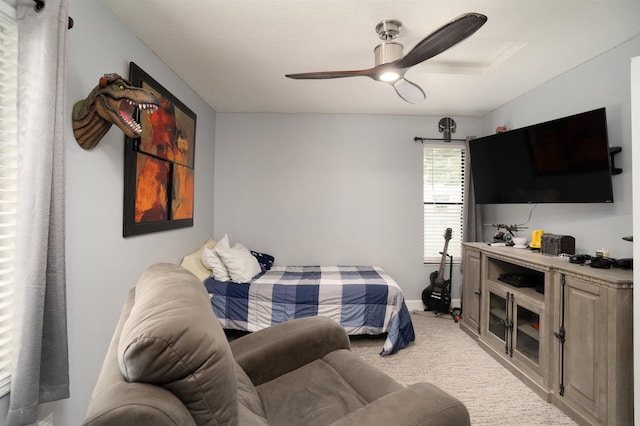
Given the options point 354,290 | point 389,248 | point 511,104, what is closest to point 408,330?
point 354,290

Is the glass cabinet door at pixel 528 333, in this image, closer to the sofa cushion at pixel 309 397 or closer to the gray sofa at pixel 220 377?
the gray sofa at pixel 220 377

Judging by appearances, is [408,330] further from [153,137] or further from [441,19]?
A: [153,137]

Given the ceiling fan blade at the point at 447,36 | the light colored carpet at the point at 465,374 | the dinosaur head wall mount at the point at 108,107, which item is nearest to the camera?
the ceiling fan blade at the point at 447,36

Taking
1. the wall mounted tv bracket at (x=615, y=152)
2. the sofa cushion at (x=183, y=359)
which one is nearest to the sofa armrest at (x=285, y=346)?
the sofa cushion at (x=183, y=359)

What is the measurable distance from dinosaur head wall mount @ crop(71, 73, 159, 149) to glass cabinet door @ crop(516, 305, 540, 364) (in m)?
2.99

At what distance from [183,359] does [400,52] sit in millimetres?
2230

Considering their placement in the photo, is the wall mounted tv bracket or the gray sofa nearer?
the gray sofa

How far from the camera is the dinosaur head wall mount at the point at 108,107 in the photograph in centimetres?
159

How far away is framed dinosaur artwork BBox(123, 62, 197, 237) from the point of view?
7.11ft

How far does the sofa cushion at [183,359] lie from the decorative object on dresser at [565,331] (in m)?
2.12

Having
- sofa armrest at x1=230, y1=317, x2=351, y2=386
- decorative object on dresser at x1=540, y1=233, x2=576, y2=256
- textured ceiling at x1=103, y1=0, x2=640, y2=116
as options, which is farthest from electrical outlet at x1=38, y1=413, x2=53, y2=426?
decorative object on dresser at x1=540, y1=233, x2=576, y2=256

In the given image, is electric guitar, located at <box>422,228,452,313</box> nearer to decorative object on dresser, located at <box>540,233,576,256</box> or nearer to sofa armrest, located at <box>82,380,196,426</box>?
decorative object on dresser, located at <box>540,233,576,256</box>

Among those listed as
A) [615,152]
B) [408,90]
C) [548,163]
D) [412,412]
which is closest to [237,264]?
[408,90]

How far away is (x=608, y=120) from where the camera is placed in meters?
2.46
